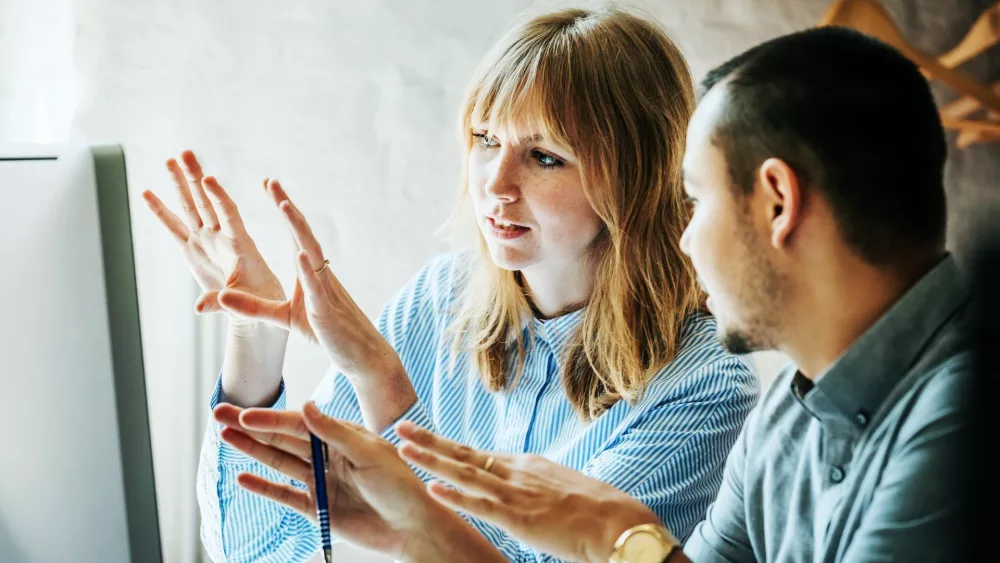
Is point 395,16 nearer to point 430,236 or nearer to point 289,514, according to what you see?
point 430,236

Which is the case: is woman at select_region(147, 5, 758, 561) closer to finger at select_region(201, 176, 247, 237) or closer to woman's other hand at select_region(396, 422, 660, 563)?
finger at select_region(201, 176, 247, 237)

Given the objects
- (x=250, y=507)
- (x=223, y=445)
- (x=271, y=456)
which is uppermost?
(x=271, y=456)

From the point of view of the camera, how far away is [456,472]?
889 millimetres

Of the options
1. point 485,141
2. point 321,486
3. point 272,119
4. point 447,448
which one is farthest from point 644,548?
point 272,119

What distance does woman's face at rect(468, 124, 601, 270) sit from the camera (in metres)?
1.21

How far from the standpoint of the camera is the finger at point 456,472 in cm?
88

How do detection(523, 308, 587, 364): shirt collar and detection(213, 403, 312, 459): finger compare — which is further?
detection(523, 308, 587, 364): shirt collar

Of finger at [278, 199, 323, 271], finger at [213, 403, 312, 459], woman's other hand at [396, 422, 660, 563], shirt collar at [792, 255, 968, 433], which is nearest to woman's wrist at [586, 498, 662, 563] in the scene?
woman's other hand at [396, 422, 660, 563]

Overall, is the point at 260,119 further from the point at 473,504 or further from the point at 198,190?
the point at 473,504

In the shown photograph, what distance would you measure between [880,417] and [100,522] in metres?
0.73

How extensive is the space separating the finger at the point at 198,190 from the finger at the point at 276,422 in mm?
333

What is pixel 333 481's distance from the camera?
1034 millimetres

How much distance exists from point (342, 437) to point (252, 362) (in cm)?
36

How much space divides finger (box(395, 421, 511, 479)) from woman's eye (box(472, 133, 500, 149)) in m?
0.46
